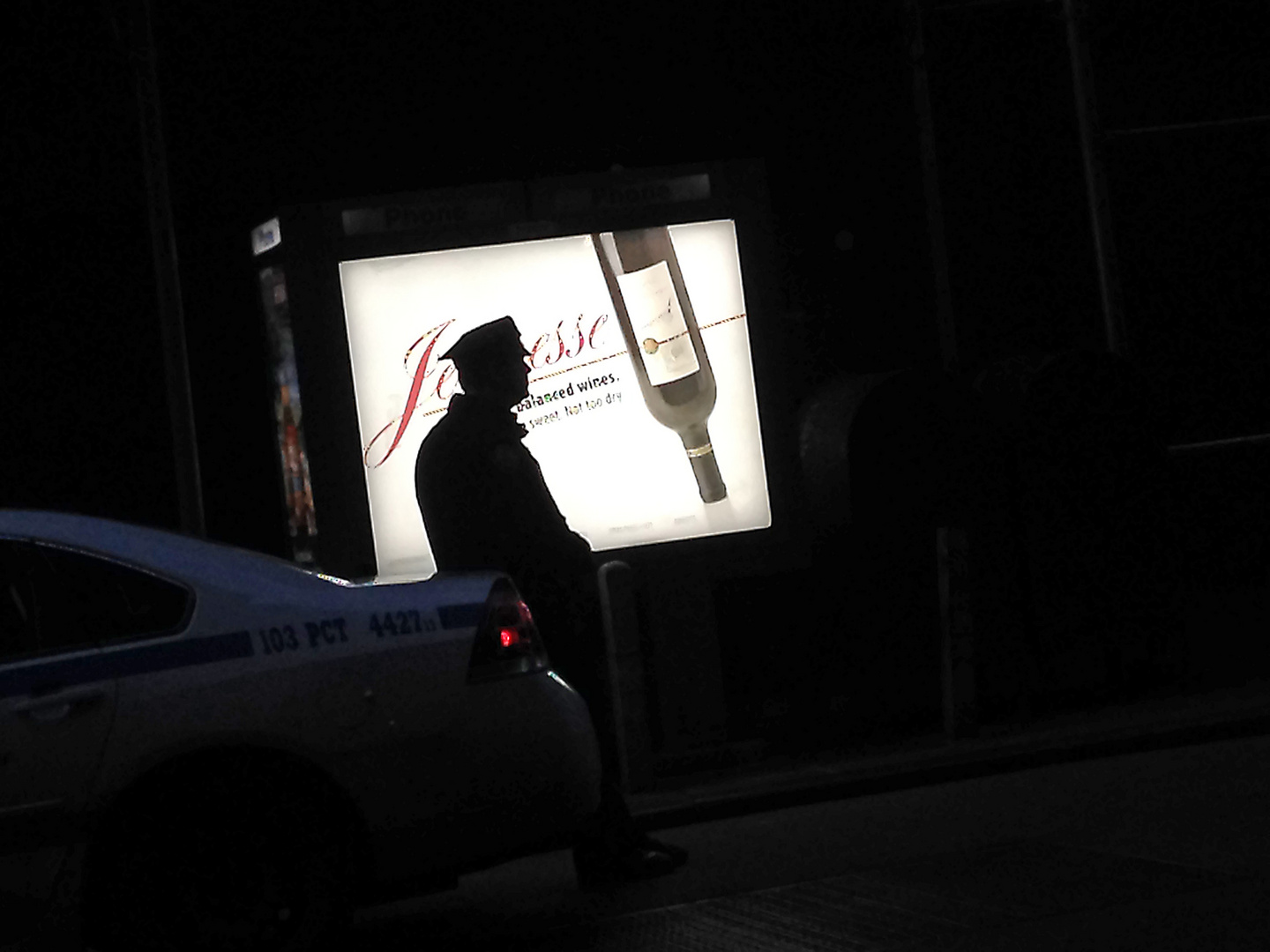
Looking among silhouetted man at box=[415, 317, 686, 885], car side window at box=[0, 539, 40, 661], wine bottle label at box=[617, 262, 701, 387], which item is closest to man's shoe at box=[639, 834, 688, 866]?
silhouetted man at box=[415, 317, 686, 885]

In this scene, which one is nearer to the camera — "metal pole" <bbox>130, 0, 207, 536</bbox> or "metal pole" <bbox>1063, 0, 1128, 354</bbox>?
"metal pole" <bbox>130, 0, 207, 536</bbox>

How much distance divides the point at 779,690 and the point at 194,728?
20.8ft

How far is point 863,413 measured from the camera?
10508 mm

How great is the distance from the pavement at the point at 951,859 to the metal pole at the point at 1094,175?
2.73 metres

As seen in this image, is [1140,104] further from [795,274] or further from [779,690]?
[779,690]

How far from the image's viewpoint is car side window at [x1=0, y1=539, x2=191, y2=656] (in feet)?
19.2

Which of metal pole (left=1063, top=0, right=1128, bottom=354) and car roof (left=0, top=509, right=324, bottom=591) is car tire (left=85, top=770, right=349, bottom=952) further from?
metal pole (left=1063, top=0, right=1128, bottom=354)

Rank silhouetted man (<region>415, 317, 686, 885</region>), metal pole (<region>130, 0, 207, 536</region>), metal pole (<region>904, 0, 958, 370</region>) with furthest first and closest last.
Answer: metal pole (<region>904, 0, 958, 370</region>)
metal pole (<region>130, 0, 207, 536</region>)
silhouetted man (<region>415, 317, 686, 885</region>)

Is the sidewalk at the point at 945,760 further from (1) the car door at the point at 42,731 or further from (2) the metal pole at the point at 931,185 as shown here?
(1) the car door at the point at 42,731

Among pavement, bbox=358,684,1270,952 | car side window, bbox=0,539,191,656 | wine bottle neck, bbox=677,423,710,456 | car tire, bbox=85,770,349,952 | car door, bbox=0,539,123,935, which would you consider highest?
wine bottle neck, bbox=677,423,710,456

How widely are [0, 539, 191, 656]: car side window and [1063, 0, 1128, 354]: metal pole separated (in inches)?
295

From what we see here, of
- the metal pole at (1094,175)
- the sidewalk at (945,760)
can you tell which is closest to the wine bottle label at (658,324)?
the sidewalk at (945,760)

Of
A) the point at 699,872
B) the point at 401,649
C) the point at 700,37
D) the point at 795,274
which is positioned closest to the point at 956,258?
the point at 795,274

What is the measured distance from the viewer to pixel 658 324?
35.6 ft
